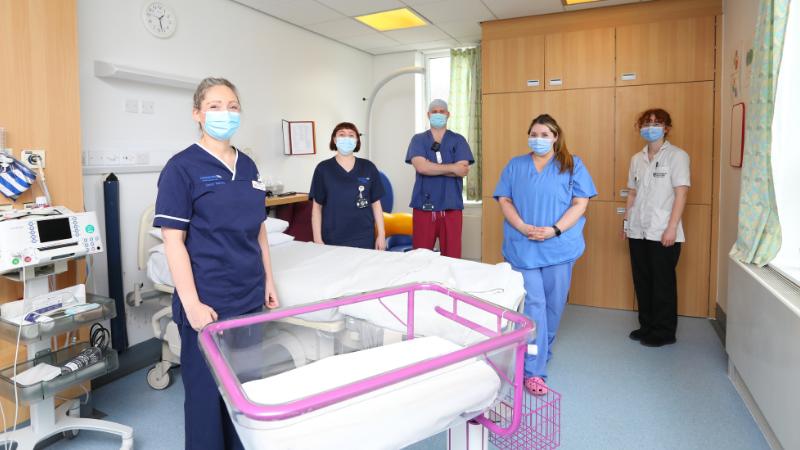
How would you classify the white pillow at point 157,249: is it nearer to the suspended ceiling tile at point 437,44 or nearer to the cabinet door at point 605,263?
the cabinet door at point 605,263

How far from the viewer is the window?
212 cm

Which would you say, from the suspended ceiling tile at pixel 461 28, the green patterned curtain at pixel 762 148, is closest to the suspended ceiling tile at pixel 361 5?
the suspended ceiling tile at pixel 461 28

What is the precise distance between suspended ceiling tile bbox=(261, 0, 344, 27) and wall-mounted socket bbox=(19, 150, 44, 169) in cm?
222

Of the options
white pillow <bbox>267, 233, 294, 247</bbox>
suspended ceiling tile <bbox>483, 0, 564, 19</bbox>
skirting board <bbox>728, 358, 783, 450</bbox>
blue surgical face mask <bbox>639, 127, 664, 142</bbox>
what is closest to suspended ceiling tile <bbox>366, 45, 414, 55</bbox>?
suspended ceiling tile <bbox>483, 0, 564, 19</bbox>

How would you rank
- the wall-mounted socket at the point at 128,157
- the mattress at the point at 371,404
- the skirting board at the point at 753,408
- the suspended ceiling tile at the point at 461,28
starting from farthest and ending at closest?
the suspended ceiling tile at the point at 461,28 → the wall-mounted socket at the point at 128,157 → the skirting board at the point at 753,408 → the mattress at the point at 371,404

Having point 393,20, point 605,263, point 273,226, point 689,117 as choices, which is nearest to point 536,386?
point 273,226

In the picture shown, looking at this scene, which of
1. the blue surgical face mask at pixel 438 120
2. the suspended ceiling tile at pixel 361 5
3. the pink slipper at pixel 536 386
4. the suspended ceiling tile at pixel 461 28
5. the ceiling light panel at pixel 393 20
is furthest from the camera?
the suspended ceiling tile at pixel 461 28

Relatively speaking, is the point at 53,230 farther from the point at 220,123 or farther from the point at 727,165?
the point at 727,165

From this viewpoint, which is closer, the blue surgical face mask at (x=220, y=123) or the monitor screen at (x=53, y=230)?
the blue surgical face mask at (x=220, y=123)

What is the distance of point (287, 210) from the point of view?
4.09 metres

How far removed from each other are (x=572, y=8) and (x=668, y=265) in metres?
2.16

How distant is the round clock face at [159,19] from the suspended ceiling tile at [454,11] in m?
1.84

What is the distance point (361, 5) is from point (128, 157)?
2.09 metres

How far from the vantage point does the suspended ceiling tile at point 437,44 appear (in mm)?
5145
